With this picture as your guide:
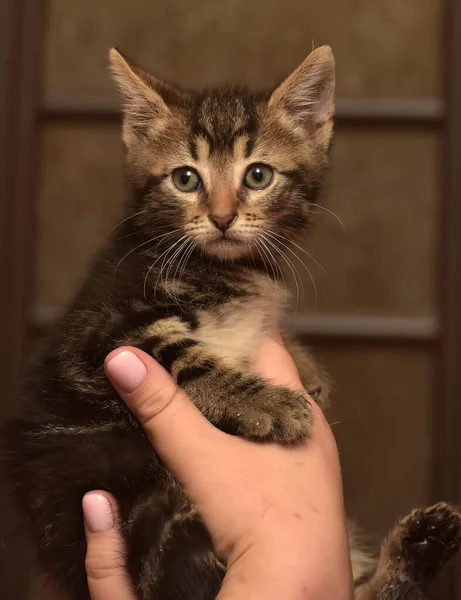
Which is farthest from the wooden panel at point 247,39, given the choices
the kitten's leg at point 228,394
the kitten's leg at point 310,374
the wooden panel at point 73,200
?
the kitten's leg at point 228,394

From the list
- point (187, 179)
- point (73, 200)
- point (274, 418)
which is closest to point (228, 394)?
point (274, 418)

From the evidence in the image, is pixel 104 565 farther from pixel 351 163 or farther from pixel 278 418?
pixel 351 163

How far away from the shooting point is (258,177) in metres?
1.30

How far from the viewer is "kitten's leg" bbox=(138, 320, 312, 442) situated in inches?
42.6

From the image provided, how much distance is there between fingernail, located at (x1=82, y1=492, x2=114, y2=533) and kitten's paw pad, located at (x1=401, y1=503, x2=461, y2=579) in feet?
1.93

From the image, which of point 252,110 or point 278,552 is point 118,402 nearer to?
point 278,552

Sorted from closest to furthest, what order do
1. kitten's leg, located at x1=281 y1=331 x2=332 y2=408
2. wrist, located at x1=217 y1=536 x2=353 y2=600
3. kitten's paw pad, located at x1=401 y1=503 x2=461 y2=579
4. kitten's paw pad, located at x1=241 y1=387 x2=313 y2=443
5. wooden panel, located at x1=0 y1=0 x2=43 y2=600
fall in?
wrist, located at x1=217 y1=536 x2=353 y2=600
kitten's paw pad, located at x1=241 y1=387 x2=313 y2=443
kitten's paw pad, located at x1=401 y1=503 x2=461 y2=579
kitten's leg, located at x1=281 y1=331 x2=332 y2=408
wooden panel, located at x1=0 y1=0 x2=43 y2=600

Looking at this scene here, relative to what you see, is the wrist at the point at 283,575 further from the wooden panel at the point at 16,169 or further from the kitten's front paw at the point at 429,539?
the wooden panel at the point at 16,169

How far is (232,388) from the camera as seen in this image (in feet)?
3.62

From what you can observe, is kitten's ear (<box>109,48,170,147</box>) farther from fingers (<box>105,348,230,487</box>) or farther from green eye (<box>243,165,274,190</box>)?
fingers (<box>105,348,230,487</box>)

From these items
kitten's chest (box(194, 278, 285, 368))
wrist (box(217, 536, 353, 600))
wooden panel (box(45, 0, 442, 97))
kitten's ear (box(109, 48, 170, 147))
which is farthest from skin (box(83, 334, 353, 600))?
wooden panel (box(45, 0, 442, 97))

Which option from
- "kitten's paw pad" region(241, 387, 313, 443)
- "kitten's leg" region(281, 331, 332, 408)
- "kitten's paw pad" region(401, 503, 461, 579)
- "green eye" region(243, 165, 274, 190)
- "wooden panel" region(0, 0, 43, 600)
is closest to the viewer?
"kitten's paw pad" region(241, 387, 313, 443)

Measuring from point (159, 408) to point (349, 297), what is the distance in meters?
1.16

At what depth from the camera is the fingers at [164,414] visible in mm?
1042
